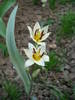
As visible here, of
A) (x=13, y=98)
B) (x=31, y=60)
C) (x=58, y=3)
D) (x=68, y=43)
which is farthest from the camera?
(x=58, y=3)

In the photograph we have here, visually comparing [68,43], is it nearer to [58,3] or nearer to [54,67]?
[54,67]

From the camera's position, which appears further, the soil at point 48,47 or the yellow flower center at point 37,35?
the soil at point 48,47

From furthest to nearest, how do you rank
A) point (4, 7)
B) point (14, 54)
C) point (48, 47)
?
point (48, 47)
point (4, 7)
point (14, 54)

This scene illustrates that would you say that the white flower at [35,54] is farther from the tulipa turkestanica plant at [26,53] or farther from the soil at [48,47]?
the soil at [48,47]

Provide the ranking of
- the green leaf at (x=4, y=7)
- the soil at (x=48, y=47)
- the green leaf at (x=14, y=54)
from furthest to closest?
1. the green leaf at (x=4, y=7)
2. the soil at (x=48, y=47)
3. the green leaf at (x=14, y=54)

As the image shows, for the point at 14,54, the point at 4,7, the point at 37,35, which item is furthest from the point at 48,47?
the point at 14,54

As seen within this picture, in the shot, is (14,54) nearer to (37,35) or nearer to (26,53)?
(26,53)

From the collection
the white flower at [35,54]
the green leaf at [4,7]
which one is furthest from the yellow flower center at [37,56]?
the green leaf at [4,7]

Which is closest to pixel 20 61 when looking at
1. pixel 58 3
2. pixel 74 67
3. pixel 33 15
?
pixel 74 67
